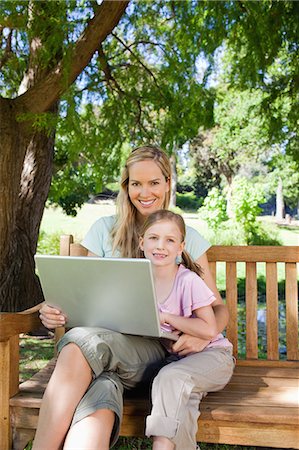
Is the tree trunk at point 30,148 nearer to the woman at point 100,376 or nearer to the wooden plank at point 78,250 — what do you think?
the wooden plank at point 78,250

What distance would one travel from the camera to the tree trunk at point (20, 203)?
5164 millimetres

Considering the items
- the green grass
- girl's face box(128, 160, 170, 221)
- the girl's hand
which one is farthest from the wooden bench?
the green grass

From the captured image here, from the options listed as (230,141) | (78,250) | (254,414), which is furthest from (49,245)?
(230,141)

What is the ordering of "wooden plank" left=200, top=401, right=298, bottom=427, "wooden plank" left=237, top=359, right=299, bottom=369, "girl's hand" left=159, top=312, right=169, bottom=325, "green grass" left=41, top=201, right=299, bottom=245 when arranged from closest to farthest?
"wooden plank" left=200, top=401, right=298, bottom=427 → "girl's hand" left=159, top=312, right=169, bottom=325 → "wooden plank" left=237, top=359, right=299, bottom=369 → "green grass" left=41, top=201, right=299, bottom=245

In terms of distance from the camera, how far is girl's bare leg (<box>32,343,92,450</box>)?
1.96m

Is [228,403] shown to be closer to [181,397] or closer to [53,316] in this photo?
[181,397]

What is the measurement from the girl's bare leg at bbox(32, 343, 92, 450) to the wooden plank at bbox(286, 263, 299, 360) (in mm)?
1252

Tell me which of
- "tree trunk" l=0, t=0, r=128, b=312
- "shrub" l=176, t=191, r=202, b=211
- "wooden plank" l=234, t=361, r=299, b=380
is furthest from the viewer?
"shrub" l=176, t=191, r=202, b=211

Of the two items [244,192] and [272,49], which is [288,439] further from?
[244,192]

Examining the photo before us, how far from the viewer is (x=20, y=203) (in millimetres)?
5449

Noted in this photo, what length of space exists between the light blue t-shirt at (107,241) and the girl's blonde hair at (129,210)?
4 centimetres

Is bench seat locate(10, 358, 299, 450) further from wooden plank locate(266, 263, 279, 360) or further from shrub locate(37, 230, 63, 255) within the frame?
shrub locate(37, 230, 63, 255)

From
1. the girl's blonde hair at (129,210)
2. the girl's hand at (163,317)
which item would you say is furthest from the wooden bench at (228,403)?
the girl's blonde hair at (129,210)

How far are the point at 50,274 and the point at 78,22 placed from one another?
3.24 metres
